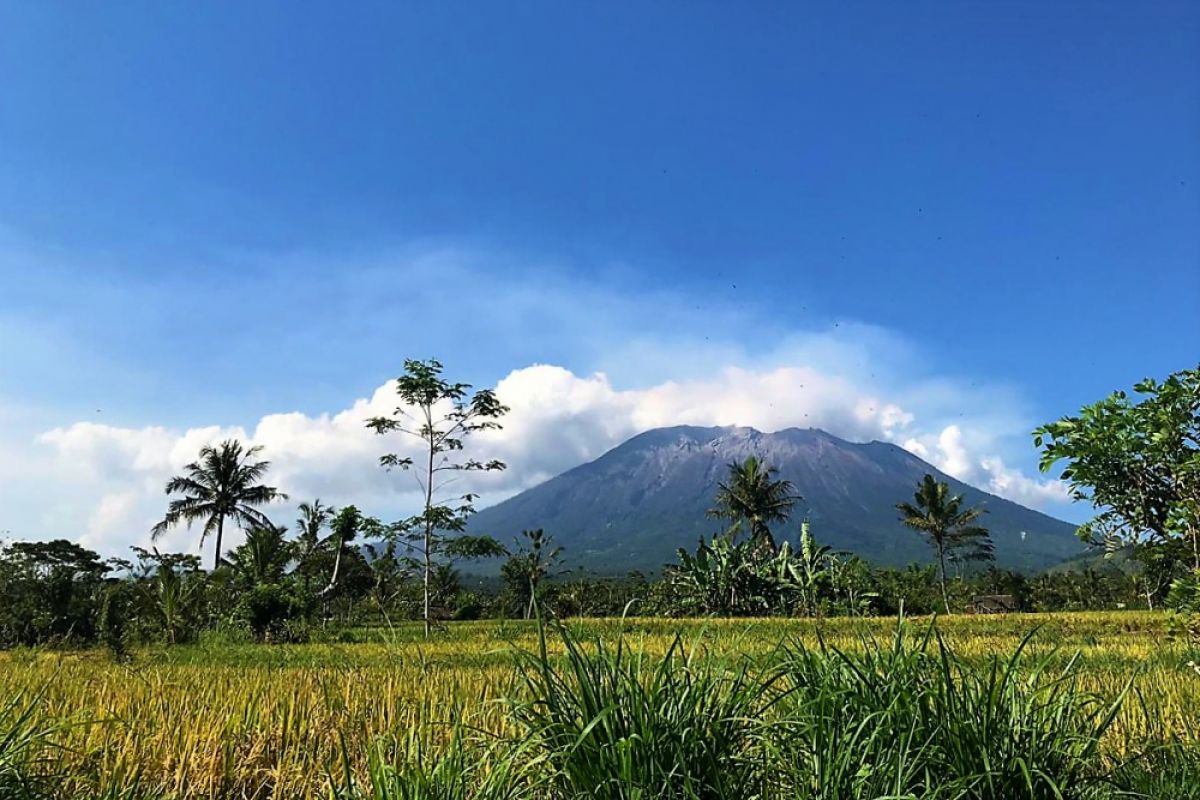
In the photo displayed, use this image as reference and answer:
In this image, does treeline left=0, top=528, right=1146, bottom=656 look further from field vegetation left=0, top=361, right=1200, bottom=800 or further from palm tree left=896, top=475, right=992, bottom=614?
field vegetation left=0, top=361, right=1200, bottom=800

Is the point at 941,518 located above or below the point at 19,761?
above

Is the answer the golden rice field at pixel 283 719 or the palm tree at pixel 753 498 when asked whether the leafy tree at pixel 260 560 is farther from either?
the palm tree at pixel 753 498

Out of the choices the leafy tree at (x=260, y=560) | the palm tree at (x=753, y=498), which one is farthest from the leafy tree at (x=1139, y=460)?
the palm tree at (x=753, y=498)

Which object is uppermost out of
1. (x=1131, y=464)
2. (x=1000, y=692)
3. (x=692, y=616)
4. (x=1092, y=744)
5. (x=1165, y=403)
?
(x=1165, y=403)

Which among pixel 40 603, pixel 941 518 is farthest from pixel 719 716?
pixel 941 518

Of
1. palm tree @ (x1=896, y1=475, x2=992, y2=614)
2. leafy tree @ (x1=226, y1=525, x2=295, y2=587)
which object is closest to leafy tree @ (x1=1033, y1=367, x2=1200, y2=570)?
leafy tree @ (x1=226, y1=525, x2=295, y2=587)

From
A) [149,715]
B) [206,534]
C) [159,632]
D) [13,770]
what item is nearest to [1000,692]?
[13,770]

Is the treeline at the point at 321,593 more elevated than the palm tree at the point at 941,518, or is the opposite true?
the palm tree at the point at 941,518

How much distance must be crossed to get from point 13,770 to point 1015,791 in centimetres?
378

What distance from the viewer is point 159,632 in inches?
707

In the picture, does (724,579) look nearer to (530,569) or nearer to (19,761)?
(530,569)

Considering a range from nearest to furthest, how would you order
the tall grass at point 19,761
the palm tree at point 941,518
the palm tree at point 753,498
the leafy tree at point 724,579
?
the tall grass at point 19,761, the leafy tree at point 724,579, the palm tree at point 753,498, the palm tree at point 941,518

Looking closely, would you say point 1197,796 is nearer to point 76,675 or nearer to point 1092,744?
point 1092,744

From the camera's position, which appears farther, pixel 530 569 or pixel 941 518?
pixel 941 518
